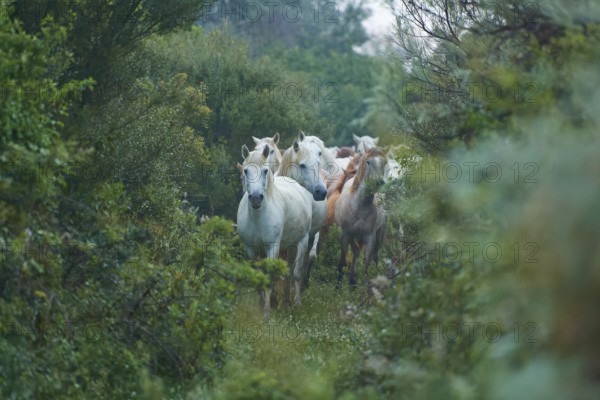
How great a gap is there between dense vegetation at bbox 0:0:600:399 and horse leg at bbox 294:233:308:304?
2.58 feet

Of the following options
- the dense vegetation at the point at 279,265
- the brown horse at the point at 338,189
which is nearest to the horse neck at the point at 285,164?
the brown horse at the point at 338,189

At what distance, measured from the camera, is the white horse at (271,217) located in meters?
12.6

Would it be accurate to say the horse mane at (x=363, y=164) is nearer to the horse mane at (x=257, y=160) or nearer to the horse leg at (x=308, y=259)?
the horse leg at (x=308, y=259)

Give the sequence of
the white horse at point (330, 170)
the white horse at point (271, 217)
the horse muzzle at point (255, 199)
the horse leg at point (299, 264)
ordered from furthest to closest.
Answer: the white horse at point (330, 170)
the horse leg at point (299, 264)
the white horse at point (271, 217)
the horse muzzle at point (255, 199)

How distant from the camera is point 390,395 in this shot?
230 inches

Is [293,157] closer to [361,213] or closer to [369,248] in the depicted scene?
[361,213]

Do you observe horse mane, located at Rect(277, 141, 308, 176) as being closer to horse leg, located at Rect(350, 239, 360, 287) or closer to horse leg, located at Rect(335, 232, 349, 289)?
horse leg, located at Rect(335, 232, 349, 289)

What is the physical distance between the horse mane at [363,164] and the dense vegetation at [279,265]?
1873mm

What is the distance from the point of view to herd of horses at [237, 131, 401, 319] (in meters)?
13.0

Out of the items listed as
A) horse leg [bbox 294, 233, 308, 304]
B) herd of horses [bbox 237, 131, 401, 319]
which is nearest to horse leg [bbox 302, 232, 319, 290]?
herd of horses [bbox 237, 131, 401, 319]

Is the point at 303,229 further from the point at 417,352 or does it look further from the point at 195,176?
the point at 417,352

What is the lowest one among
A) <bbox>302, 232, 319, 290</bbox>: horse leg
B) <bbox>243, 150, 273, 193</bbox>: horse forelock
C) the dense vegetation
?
<bbox>302, 232, 319, 290</bbox>: horse leg

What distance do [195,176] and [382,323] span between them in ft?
41.3

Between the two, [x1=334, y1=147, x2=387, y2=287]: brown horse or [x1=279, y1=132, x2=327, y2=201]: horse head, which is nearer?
[x1=279, y1=132, x2=327, y2=201]: horse head
